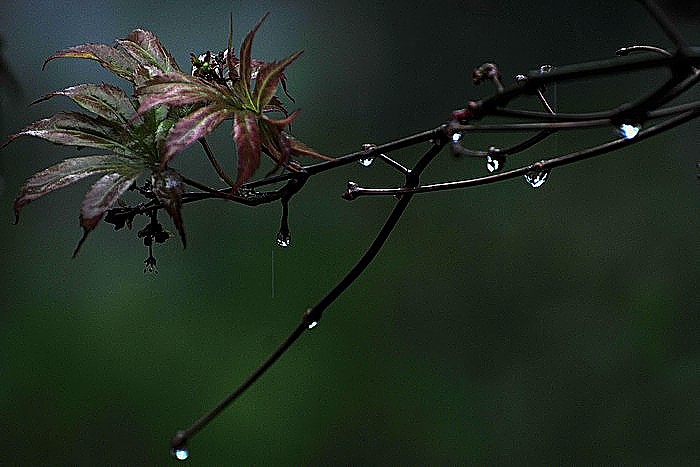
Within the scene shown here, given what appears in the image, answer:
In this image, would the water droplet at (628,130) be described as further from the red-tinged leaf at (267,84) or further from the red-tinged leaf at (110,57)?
the red-tinged leaf at (110,57)

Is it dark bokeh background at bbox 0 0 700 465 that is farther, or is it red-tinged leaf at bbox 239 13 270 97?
dark bokeh background at bbox 0 0 700 465

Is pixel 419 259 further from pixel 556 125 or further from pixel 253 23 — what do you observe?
pixel 556 125

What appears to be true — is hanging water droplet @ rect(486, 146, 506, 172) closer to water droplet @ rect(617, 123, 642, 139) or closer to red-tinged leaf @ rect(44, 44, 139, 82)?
water droplet @ rect(617, 123, 642, 139)

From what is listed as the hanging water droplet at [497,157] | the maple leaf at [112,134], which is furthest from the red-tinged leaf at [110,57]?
the hanging water droplet at [497,157]

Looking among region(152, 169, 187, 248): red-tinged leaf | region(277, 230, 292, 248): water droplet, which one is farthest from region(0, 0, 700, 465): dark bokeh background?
region(152, 169, 187, 248): red-tinged leaf

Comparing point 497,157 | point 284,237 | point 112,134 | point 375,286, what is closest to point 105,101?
point 112,134

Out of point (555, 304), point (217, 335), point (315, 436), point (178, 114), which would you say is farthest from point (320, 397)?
point (178, 114)

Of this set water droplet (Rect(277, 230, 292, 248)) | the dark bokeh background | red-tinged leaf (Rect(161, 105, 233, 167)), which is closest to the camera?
red-tinged leaf (Rect(161, 105, 233, 167))
